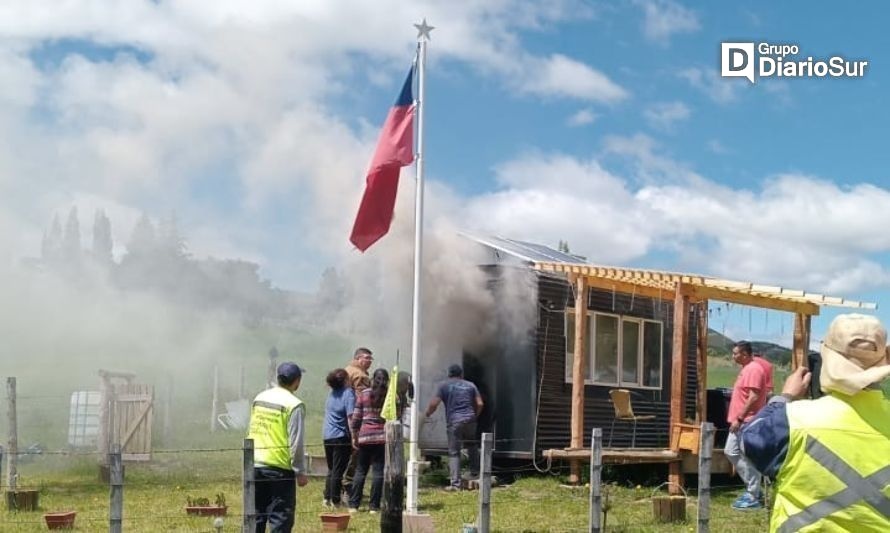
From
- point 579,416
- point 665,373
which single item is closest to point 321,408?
point 665,373

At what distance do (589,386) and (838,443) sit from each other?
1311cm

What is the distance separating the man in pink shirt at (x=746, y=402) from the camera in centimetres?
1216

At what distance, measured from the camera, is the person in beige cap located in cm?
334

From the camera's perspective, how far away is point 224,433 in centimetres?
2409

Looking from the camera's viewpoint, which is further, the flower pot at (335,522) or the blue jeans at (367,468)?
the blue jeans at (367,468)

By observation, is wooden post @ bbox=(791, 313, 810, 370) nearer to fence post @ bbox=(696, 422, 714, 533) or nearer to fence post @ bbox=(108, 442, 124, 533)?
fence post @ bbox=(696, 422, 714, 533)

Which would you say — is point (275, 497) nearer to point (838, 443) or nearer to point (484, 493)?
point (484, 493)

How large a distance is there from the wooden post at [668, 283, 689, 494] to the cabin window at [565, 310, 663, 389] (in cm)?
210

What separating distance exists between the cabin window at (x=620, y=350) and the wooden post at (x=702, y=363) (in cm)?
162

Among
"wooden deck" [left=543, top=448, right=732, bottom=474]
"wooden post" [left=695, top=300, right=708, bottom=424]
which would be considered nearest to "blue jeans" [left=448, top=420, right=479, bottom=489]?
"wooden deck" [left=543, top=448, right=732, bottom=474]

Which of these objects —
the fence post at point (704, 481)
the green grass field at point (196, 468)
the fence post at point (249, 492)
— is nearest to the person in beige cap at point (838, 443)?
the fence post at point (249, 492)

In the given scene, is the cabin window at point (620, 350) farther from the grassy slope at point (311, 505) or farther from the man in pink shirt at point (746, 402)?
the man in pink shirt at point (746, 402)

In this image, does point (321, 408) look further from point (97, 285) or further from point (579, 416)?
point (579, 416)

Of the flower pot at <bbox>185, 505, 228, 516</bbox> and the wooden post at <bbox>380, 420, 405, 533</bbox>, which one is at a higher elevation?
the wooden post at <bbox>380, 420, 405, 533</bbox>
